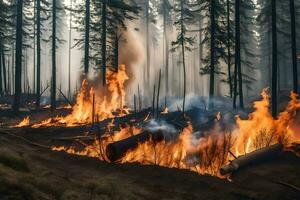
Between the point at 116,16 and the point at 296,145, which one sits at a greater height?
the point at 116,16

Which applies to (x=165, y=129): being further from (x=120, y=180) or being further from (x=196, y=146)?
(x=120, y=180)

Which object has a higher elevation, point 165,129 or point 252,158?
point 165,129

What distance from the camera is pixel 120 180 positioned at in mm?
8617

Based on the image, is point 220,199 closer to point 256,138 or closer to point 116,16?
point 256,138

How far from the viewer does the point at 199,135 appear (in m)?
13.6

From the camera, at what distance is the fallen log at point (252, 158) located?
970 cm

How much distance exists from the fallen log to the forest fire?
350mm

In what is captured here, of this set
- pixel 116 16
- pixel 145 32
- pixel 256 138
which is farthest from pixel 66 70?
pixel 256 138

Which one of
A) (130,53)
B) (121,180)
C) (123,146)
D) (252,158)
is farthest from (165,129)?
(130,53)

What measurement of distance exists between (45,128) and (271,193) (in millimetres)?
10543

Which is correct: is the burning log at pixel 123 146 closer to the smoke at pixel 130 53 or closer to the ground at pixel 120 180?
the ground at pixel 120 180

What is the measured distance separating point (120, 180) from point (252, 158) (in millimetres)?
4604

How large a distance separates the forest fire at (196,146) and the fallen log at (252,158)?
35cm

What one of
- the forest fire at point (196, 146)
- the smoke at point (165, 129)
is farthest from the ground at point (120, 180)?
the smoke at point (165, 129)
